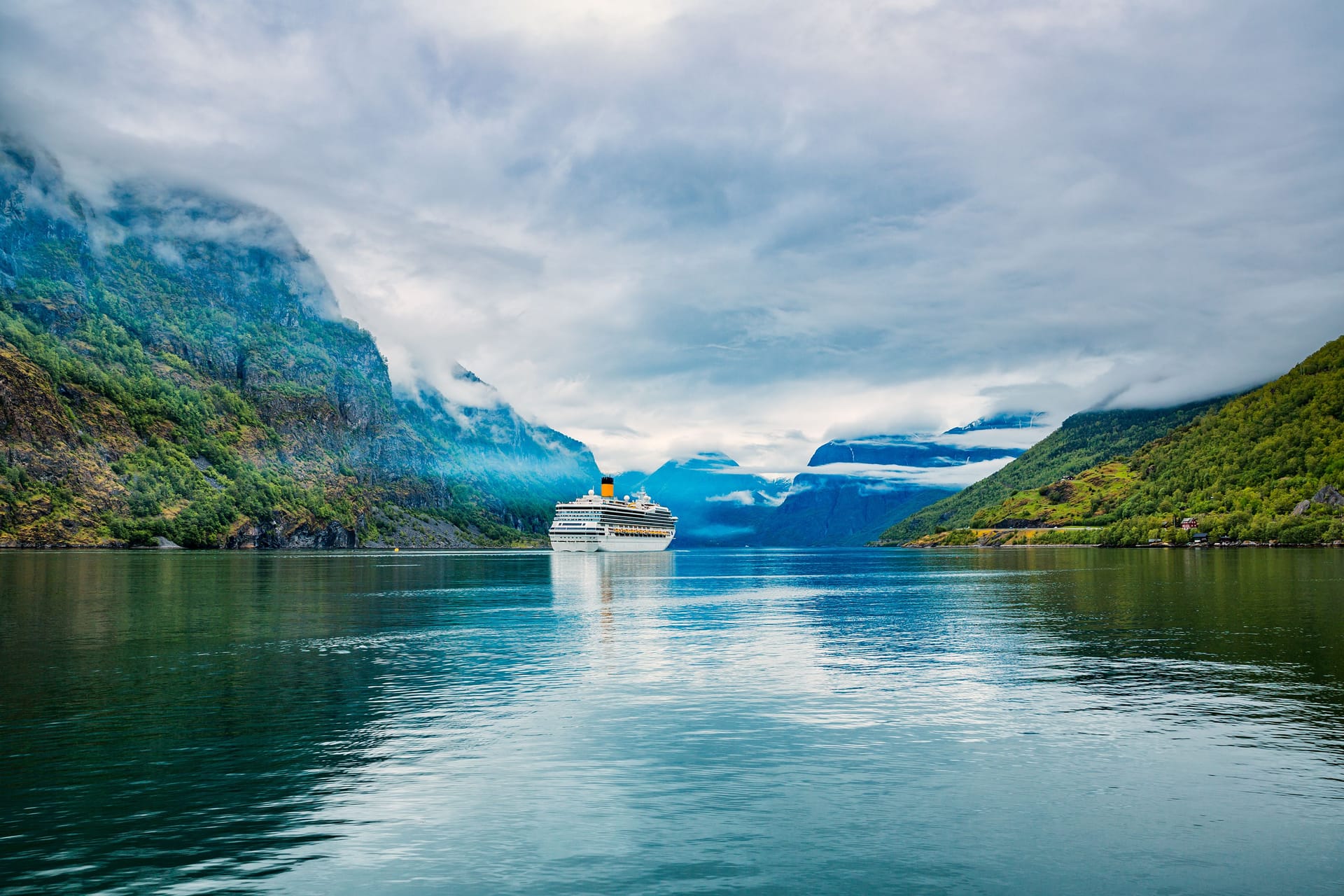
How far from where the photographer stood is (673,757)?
29422 mm

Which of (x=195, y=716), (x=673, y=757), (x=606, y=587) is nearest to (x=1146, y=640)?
(x=673, y=757)

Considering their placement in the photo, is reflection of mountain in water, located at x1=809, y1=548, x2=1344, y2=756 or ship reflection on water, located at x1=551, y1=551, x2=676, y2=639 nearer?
reflection of mountain in water, located at x1=809, y1=548, x2=1344, y2=756

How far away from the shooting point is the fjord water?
64.8 ft

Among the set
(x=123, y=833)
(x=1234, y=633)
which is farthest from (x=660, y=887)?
(x=1234, y=633)

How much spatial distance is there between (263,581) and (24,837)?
375 ft

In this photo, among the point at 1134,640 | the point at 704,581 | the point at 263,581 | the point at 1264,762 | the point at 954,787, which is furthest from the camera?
the point at 704,581

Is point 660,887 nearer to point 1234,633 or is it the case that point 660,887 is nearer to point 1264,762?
point 1264,762

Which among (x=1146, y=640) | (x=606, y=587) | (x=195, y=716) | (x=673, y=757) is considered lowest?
(x=606, y=587)

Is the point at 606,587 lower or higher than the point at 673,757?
lower

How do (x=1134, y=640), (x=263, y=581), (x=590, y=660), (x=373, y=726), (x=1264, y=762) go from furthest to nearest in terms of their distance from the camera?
(x=263, y=581)
(x=1134, y=640)
(x=590, y=660)
(x=373, y=726)
(x=1264, y=762)

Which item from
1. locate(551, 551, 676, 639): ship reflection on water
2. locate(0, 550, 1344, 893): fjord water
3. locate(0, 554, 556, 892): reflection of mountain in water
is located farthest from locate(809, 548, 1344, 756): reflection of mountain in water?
locate(0, 554, 556, 892): reflection of mountain in water

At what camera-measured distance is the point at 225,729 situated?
107 ft

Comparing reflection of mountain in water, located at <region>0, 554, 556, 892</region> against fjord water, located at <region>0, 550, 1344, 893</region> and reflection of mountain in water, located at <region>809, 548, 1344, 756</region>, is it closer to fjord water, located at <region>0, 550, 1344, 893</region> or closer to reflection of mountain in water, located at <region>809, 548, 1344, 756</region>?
fjord water, located at <region>0, 550, 1344, 893</region>

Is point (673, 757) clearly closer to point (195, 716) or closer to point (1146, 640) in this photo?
point (195, 716)
